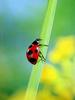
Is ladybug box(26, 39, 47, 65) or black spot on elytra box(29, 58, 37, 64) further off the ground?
ladybug box(26, 39, 47, 65)

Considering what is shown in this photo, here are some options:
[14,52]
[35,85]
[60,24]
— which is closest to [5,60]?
[14,52]

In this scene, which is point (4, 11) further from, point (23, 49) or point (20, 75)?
point (20, 75)

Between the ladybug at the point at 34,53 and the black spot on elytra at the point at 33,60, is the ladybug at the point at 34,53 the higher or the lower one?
the higher one
